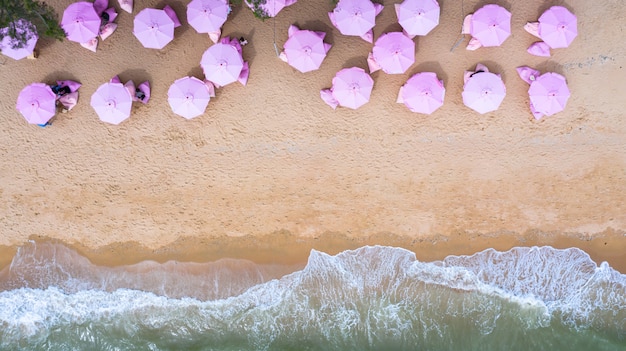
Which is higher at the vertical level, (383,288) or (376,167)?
(376,167)

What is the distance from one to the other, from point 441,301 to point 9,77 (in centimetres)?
964

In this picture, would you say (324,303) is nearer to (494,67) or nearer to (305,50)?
(305,50)

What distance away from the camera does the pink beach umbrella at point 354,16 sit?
25.2ft

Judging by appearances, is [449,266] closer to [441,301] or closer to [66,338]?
[441,301]

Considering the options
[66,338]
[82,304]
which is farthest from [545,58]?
[66,338]

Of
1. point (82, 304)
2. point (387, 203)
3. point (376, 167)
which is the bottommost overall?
point (82, 304)

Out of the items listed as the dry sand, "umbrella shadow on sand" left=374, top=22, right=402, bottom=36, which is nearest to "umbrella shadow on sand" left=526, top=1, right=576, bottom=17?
the dry sand

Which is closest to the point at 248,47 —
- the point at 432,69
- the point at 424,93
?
the point at 424,93

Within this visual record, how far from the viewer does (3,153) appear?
862 centimetres

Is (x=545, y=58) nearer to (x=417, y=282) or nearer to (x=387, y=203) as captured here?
(x=387, y=203)

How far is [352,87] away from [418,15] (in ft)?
5.59

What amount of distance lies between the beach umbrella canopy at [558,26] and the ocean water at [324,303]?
402 cm

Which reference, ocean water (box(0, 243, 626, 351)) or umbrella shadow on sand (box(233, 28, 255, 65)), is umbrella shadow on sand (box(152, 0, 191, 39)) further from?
ocean water (box(0, 243, 626, 351))

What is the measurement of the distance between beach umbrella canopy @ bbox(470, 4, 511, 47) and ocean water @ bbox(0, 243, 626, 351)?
4112 mm
